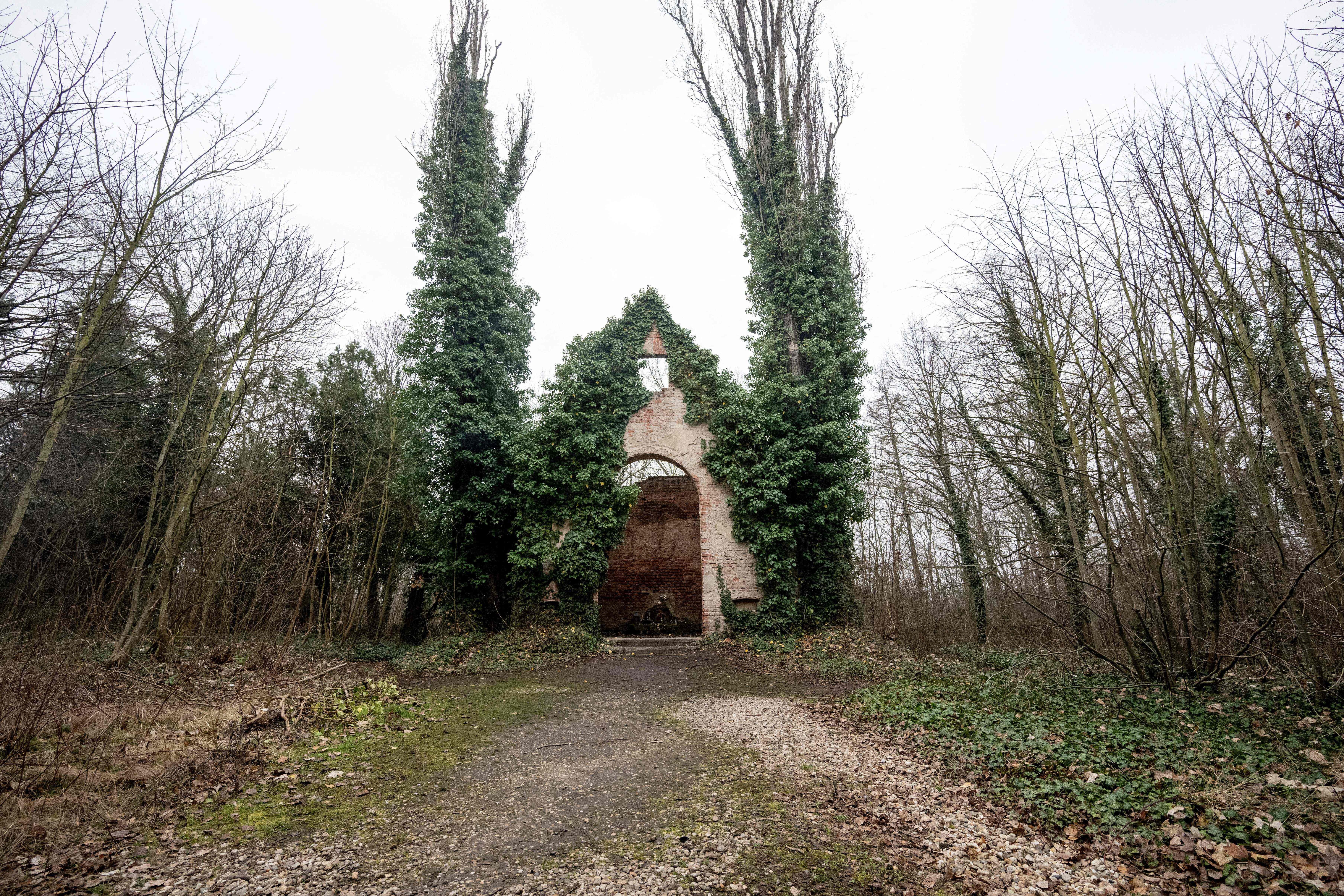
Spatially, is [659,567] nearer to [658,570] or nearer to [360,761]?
[658,570]

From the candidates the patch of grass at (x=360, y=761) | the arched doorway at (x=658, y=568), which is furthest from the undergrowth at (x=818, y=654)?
the arched doorway at (x=658, y=568)

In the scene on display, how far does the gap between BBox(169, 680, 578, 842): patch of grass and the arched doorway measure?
875 cm

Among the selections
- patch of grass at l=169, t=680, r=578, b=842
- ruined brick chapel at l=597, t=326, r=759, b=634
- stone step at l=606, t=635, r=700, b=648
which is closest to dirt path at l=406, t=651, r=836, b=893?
patch of grass at l=169, t=680, r=578, b=842

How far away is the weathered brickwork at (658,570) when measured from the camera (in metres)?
16.8

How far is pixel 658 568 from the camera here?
55.9 ft

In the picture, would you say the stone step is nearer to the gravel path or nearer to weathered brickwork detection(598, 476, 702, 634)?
weathered brickwork detection(598, 476, 702, 634)

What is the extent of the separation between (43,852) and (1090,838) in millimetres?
5833

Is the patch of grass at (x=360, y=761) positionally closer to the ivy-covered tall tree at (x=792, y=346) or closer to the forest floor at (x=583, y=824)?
the forest floor at (x=583, y=824)

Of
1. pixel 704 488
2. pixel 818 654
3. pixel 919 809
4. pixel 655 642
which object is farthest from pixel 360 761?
pixel 704 488

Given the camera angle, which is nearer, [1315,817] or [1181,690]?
[1315,817]

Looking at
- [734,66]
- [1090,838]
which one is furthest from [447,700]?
[734,66]

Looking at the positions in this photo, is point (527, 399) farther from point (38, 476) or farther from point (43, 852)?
point (43, 852)

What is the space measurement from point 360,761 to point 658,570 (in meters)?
12.1

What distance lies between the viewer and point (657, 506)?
57.1 ft
